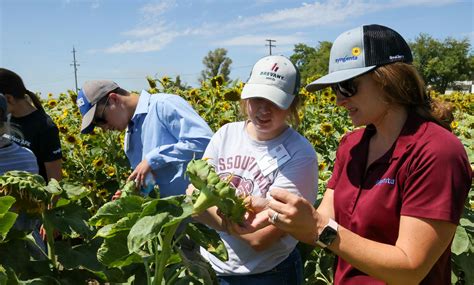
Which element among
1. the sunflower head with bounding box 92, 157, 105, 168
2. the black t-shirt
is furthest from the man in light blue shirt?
the sunflower head with bounding box 92, 157, 105, 168

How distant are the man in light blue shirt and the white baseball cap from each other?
0.61 metres

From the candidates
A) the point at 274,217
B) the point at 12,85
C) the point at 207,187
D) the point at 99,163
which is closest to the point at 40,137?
the point at 12,85

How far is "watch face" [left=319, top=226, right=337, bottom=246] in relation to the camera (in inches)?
51.3

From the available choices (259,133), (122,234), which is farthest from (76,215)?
(259,133)

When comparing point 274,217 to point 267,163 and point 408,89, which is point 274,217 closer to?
point 408,89

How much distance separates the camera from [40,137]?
300 centimetres

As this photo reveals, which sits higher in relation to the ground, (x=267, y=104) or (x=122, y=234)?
(x=267, y=104)

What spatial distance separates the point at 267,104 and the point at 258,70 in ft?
0.43

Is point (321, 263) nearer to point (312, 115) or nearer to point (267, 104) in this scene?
point (267, 104)

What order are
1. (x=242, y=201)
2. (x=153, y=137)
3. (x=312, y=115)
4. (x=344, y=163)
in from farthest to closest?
(x=312, y=115)
(x=153, y=137)
(x=344, y=163)
(x=242, y=201)

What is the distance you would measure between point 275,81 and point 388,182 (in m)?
0.67

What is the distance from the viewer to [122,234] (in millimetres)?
1209

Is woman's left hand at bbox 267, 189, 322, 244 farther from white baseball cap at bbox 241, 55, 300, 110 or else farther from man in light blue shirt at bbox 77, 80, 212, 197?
man in light blue shirt at bbox 77, 80, 212, 197

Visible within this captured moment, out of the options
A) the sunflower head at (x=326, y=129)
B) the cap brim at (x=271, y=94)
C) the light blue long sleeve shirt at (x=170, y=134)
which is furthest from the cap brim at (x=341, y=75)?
the sunflower head at (x=326, y=129)
